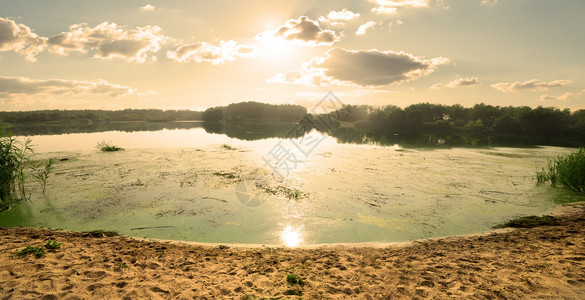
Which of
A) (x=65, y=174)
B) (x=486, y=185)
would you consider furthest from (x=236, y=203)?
(x=486, y=185)

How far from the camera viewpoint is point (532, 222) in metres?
7.04

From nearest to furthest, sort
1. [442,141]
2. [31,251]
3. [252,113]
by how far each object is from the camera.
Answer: [31,251] → [442,141] → [252,113]

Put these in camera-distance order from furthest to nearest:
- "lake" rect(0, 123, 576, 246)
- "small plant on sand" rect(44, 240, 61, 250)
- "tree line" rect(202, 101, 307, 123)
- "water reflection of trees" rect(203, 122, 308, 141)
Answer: "tree line" rect(202, 101, 307, 123), "water reflection of trees" rect(203, 122, 308, 141), "lake" rect(0, 123, 576, 246), "small plant on sand" rect(44, 240, 61, 250)

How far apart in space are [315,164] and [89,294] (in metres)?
13.2

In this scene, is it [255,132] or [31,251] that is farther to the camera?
[255,132]

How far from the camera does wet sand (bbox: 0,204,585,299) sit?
12.4 feet

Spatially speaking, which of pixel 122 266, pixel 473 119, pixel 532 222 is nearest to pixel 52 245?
pixel 122 266

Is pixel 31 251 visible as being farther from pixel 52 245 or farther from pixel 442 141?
pixel 442 141

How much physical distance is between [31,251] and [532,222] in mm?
11499

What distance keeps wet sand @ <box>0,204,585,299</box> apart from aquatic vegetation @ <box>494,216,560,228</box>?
3.77ft

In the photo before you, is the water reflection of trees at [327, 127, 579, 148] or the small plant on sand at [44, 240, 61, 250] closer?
the small plant on sand at [44, 240, 61, 250]

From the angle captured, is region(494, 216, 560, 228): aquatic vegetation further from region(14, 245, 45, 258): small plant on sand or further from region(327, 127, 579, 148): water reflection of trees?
region(327, 127, 579, 148): water reflection of trees

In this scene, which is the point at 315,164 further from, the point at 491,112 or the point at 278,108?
the point at 278,108

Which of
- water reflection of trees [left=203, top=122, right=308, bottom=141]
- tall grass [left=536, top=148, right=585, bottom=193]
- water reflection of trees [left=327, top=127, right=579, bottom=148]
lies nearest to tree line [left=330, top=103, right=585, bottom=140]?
water reflection of trees [left=327, top=127, right=579, bottom=148]
